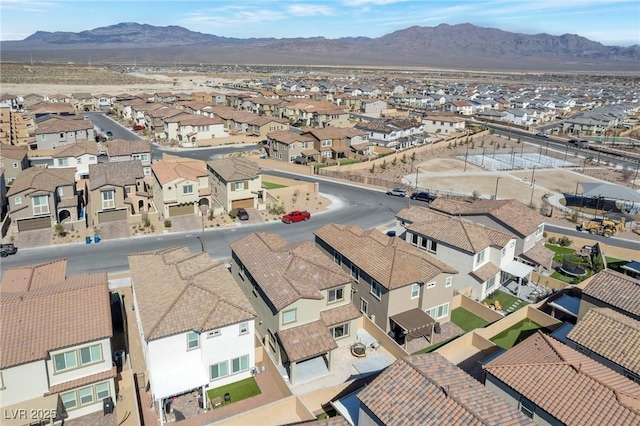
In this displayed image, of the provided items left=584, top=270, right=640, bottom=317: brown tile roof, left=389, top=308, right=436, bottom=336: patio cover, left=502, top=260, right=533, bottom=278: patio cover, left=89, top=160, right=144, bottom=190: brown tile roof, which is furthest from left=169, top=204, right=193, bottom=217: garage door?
left=584, top=270, right=640, bottom=317: brown tile roof

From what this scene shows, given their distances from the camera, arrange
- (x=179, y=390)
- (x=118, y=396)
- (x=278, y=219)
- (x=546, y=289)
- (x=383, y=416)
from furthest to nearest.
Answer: (x=278, y=219), (x=546, y=289), (x=118, y=396), (x=179, y=390), (x=383, y=416)

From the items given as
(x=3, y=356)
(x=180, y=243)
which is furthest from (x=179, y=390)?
(x=180, y=243)

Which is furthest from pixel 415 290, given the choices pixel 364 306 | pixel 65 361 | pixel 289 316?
pixel 65 361

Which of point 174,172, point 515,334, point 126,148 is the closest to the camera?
point 515,334

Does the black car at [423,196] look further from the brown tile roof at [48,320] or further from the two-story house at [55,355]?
the two-story house at [55,355]

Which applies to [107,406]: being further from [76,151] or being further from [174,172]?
[76,151]

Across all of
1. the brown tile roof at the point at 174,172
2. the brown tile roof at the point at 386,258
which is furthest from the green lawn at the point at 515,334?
the brown tile roof at the point at 174,172

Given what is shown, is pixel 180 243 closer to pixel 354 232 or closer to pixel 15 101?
pixel 354 232
